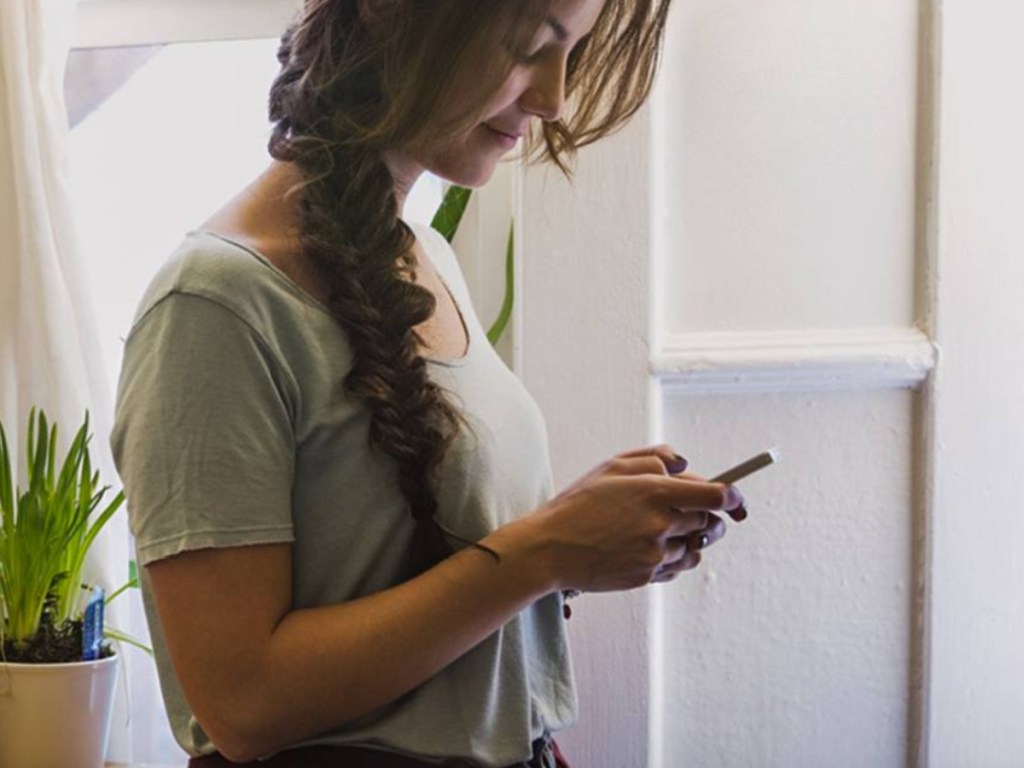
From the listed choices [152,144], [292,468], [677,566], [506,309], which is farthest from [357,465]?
[152,144]

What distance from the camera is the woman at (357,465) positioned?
75cm

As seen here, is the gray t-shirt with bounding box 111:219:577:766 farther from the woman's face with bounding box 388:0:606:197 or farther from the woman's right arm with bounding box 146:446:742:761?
the woman's face with bounding box 388:0:606:197

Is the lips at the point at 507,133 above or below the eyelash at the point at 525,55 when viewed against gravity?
below

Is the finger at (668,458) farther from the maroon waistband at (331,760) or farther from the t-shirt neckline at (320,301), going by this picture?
the maroon waistband at (331,760)

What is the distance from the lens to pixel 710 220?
119 cm

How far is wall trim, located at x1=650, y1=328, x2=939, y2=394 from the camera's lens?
45.9 inches

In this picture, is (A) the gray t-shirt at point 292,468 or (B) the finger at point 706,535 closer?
(A) the gray t-shirt at point 292,468

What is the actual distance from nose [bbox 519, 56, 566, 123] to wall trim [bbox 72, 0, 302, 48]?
672 millimetres

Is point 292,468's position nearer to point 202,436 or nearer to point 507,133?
point 202,436

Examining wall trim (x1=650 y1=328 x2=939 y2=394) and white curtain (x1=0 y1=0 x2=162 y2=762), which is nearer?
wall trim (x1=650 y1=328 x2=939 y2=394)

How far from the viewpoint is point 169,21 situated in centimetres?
147

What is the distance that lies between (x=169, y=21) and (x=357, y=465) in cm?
87

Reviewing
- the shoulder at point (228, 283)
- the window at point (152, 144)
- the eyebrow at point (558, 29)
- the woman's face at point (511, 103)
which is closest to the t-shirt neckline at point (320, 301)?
the shoulder at point (228, 283)

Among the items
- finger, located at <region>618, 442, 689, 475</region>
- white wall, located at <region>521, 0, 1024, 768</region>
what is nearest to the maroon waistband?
finger, located at <region>618, 442, 689, 475</region>
